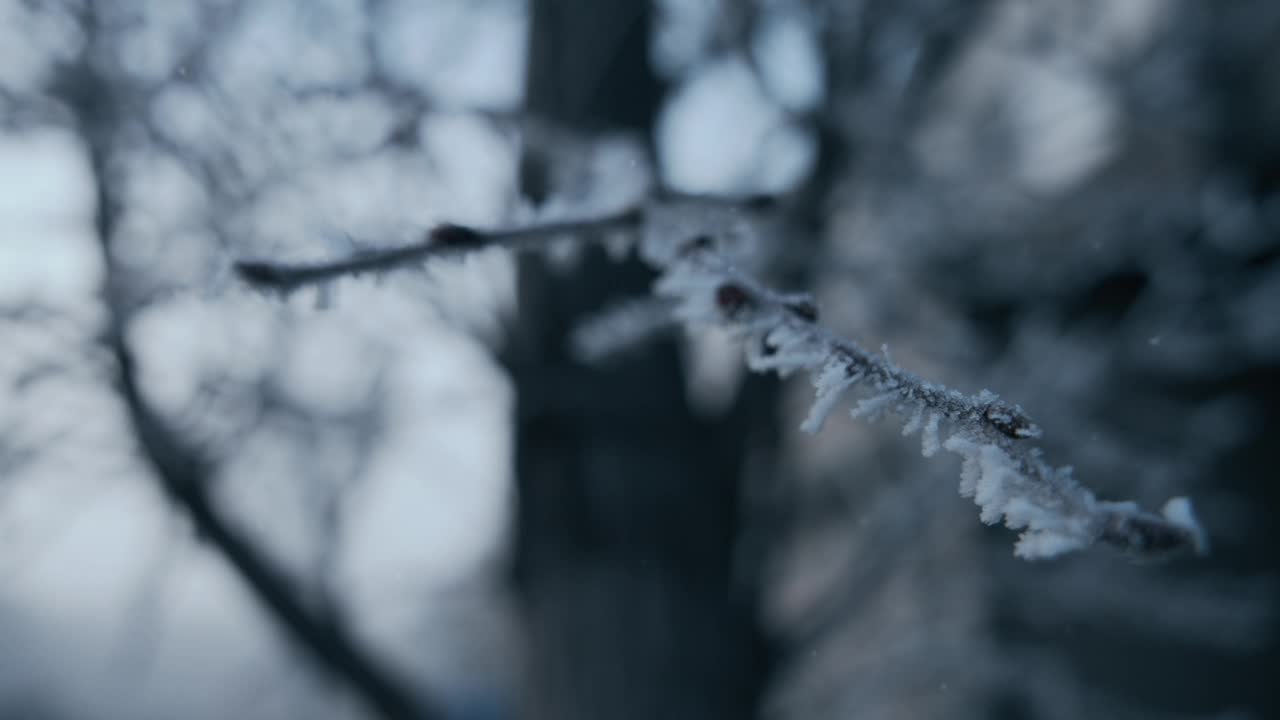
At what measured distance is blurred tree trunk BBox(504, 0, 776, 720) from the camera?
7.21ft

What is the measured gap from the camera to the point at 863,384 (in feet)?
1.69

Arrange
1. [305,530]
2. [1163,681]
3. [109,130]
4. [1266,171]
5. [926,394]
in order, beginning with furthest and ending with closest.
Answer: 1. [1163,681]
2. [305,530]
3. [1266,171]
4. [109,130]
5. [926,394]

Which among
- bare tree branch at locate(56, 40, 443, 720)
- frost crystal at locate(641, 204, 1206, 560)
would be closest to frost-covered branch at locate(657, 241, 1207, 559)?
frost crystal at locate(641, 204, 1206, 560)

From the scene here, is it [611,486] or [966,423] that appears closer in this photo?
[966,423]

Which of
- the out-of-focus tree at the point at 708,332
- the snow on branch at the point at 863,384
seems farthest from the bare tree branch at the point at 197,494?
the snow on branch at the point at 863,384

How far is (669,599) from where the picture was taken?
2.36 metres

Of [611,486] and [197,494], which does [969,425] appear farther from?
[197,494]

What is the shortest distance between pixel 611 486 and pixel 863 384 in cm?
183

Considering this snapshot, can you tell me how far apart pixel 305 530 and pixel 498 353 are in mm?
1826

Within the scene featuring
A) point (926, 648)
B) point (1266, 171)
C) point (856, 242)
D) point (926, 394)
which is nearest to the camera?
point (926, 394)

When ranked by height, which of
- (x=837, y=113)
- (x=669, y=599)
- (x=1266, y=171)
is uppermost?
(x=1266, y=171)

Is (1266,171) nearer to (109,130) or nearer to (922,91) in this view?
(922,91)

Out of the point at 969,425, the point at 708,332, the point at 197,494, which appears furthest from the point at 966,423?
the point at 197,494

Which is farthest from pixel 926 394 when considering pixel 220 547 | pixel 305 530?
pixel 305 530
